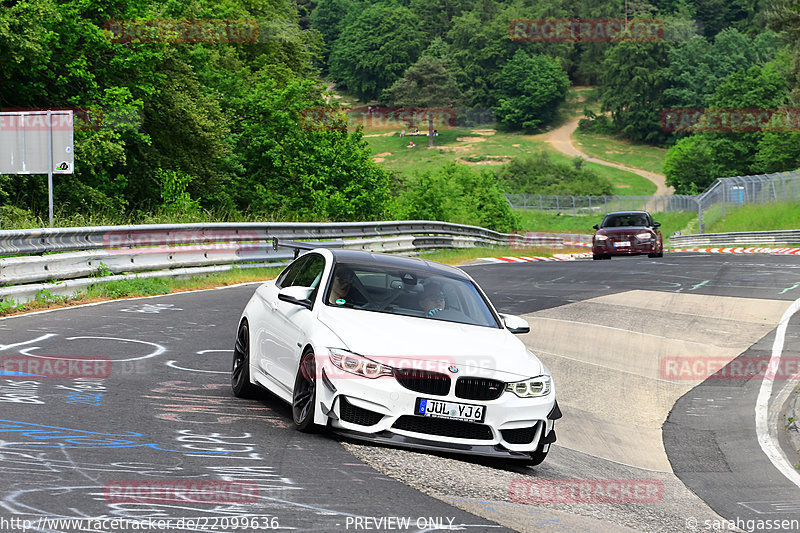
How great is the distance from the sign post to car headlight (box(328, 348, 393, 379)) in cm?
1290

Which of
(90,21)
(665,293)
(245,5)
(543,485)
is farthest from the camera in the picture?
(245,5)

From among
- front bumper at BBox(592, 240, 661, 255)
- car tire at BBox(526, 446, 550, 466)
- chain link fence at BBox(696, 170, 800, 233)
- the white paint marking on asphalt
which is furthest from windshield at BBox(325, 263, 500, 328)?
chain link fence at BBox(696, 170, 800, 233)

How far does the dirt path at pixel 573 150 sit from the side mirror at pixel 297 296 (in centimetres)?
12532

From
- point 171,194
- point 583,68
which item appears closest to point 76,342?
point 171,194

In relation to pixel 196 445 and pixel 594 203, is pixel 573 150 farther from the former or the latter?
pixel 196 445

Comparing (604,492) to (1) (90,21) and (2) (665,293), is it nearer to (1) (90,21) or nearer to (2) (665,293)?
(2) (665,293)

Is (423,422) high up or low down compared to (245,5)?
down

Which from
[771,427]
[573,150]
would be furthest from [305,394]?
[573,150]

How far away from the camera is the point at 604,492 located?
7.62 m

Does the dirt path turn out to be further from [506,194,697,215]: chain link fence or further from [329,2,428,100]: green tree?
[329,2,428,100]: green tree

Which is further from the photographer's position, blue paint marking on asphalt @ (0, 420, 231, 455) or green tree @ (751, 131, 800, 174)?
green tree @ (751, 131, 800, 174)

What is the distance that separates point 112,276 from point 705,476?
11.7m

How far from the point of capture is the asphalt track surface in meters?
5.55

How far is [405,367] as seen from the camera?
7.50 metres
